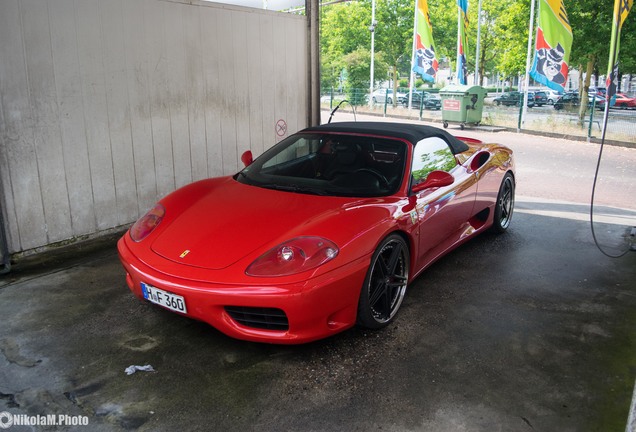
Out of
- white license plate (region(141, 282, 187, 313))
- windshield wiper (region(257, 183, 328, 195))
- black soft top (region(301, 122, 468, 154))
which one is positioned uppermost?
black soft top (region(301, 122, 468, 154))

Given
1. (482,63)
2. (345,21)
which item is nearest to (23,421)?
(345,21)

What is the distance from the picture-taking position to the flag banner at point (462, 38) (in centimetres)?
2111

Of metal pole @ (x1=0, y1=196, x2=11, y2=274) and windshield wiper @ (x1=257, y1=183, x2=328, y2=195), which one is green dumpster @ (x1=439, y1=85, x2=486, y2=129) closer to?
windshield wiper @ (x1=257, y1=183, x2=328, y2=195)

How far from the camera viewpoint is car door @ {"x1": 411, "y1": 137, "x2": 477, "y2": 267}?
396 centimetres

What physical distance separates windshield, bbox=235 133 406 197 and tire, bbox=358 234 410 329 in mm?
438

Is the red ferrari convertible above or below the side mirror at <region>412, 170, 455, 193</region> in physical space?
below

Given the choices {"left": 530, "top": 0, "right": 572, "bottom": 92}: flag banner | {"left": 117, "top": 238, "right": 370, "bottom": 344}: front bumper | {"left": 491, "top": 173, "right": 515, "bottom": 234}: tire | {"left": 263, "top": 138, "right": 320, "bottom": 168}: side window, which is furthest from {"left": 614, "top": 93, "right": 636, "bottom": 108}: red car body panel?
{"left": 117, "top": 238, "right": 370, "bottom": 344}: front bumper

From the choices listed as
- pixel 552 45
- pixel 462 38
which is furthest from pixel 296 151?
pixel 462 38

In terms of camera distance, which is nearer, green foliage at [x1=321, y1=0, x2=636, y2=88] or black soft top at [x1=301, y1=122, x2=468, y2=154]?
black soft top at [x1=301, y1=122, x2=468, y2=154]

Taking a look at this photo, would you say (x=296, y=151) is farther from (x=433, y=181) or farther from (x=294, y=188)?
(x=433, y=181)

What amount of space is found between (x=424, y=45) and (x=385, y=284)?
20208 millimetres

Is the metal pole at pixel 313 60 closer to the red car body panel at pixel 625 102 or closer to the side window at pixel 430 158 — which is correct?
the side window at pixel 430 158

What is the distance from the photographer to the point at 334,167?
4.12m
